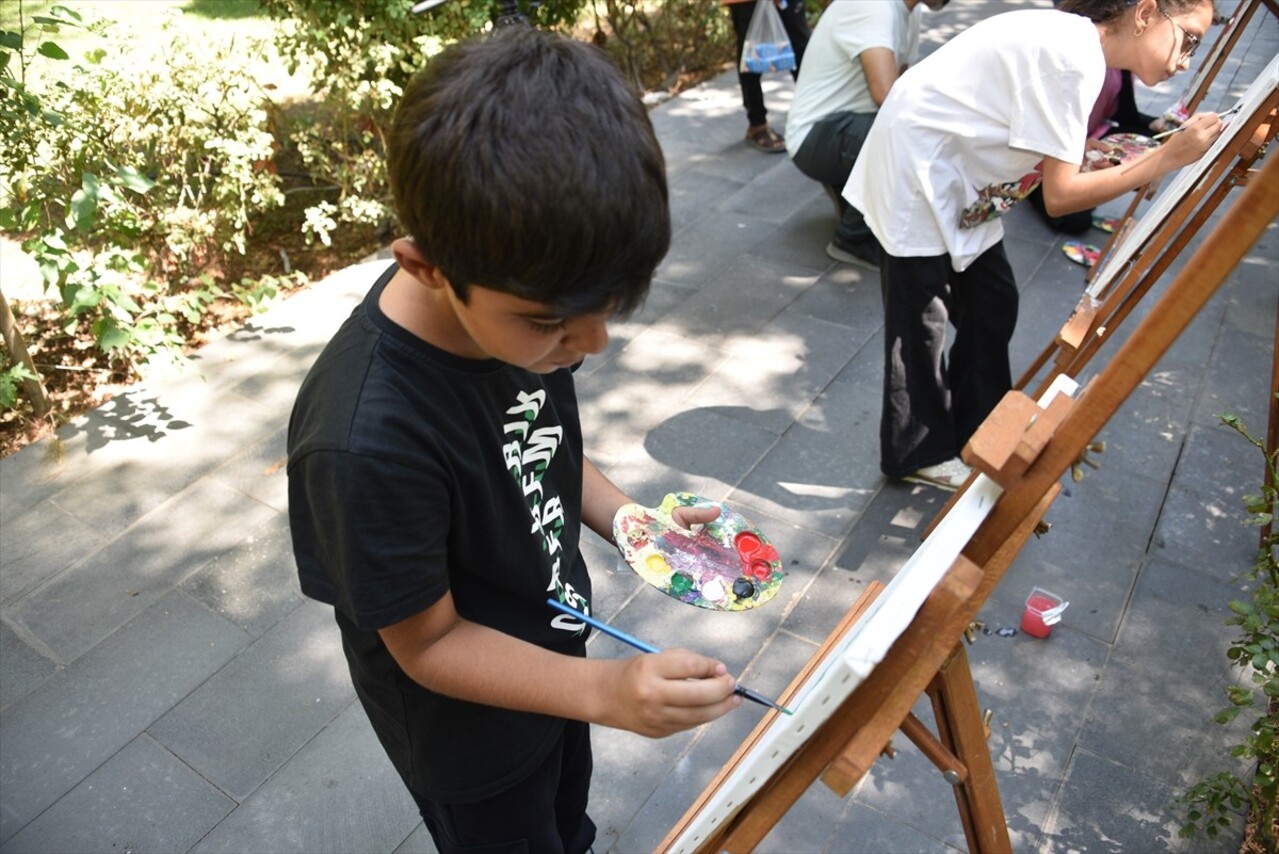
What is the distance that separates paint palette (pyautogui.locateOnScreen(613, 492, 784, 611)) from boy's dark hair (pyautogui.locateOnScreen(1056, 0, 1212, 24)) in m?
1.69

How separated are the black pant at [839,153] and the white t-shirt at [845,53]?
0.04 meters

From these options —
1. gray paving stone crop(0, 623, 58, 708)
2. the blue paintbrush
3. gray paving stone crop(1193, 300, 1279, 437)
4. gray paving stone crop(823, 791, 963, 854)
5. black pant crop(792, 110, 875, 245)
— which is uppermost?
the blue paintbrush

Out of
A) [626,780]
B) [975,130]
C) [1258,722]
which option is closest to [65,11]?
[975,130]

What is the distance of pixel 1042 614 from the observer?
8.27 ft

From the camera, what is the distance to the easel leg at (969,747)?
1.26 metres

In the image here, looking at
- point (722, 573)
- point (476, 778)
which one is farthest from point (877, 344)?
point (476, 778)

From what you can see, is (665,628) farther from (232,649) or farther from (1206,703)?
(1206,703)

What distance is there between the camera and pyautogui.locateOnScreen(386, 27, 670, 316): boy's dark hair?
0.89 metres

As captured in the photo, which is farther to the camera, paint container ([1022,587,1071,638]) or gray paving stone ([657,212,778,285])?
gray paving stone ([657,212,778,285])

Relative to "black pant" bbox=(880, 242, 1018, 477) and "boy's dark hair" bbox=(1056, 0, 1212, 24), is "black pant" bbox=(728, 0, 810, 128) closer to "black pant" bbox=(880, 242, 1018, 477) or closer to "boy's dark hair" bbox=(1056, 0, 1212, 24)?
"black pant" bbox=(880, 242, 1018, 477)

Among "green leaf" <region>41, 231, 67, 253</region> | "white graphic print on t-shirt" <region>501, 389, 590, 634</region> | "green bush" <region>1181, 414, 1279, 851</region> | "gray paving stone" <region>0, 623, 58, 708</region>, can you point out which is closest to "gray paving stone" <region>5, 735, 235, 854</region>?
"gray paving stone" <region>0, 623, 58, 708</region>

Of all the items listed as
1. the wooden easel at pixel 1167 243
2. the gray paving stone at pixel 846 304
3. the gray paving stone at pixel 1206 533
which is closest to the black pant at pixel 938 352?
the wooden easel at pixel 1167 243

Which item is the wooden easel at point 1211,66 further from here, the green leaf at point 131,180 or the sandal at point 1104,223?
the green leaf at point 131,180

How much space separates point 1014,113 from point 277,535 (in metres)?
2.42
